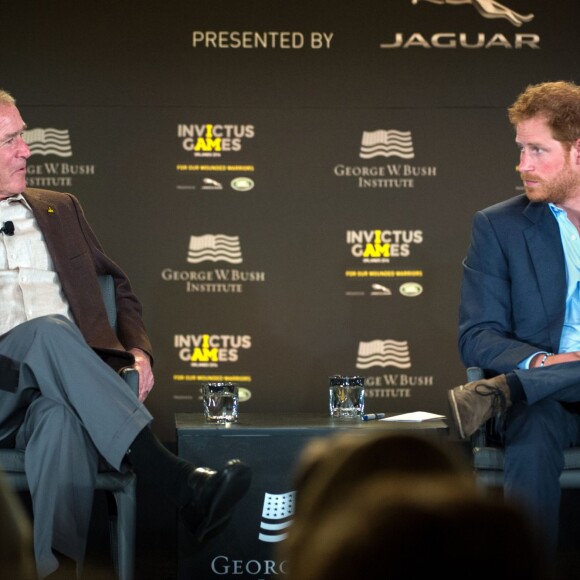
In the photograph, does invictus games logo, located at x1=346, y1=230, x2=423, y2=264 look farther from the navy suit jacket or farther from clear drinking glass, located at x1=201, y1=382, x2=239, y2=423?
clear drinking glass, located at x1=201, y1=382, x2=239, y2=423

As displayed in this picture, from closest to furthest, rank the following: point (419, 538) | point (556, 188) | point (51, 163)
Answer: point (419, 538) → point (556, 188) → point (51, 163)

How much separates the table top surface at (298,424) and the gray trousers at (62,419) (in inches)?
10.0

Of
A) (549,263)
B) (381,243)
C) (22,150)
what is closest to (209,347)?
(381,243)

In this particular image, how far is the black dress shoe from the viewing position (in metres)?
2.52

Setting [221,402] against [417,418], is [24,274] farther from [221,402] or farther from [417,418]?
[417,418]

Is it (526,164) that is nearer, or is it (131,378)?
(131,378)

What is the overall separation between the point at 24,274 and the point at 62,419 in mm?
773

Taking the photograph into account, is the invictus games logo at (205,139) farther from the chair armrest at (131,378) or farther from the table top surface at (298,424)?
the chair armrest at (131,378)

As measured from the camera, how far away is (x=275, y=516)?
9.45ft

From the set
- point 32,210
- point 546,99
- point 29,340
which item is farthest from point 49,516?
point 546,99

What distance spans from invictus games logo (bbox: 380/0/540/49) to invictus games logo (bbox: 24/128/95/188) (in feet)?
5.10

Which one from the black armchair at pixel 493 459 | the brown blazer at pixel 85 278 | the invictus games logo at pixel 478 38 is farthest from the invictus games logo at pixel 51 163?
the black armchair at pixel 493 459

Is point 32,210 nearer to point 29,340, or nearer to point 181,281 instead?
point 29,340

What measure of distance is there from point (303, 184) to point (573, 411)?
2227 mm
